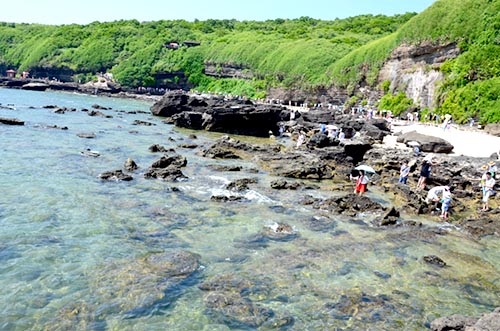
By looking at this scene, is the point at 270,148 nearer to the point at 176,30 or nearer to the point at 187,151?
the point at 187,151

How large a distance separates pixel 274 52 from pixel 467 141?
8043cm

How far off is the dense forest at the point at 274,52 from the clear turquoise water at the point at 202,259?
34913mm

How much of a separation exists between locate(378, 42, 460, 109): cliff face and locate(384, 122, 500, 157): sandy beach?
42.8 ft

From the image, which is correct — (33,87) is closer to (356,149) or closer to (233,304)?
(356,149)

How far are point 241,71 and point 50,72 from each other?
59395 millimetres

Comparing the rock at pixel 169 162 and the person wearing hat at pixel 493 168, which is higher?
the person wearing hat at pixel 493 168

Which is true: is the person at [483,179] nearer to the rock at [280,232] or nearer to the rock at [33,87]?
the rock at [280,232]

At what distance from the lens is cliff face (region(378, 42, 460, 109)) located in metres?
55.4

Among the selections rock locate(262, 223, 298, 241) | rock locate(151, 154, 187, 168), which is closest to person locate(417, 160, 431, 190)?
rock locate(262, 223, 298, 241)

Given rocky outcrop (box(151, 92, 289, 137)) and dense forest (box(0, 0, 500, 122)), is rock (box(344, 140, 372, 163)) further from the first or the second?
dense forest (box(0, 0, 500, 122))

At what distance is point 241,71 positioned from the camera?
377 feet

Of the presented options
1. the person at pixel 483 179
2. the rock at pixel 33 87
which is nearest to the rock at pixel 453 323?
the person at pixel 483 179

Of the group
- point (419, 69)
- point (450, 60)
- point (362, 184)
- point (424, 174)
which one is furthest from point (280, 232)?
point (419, 69)

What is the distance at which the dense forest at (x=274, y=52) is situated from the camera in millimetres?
49844
